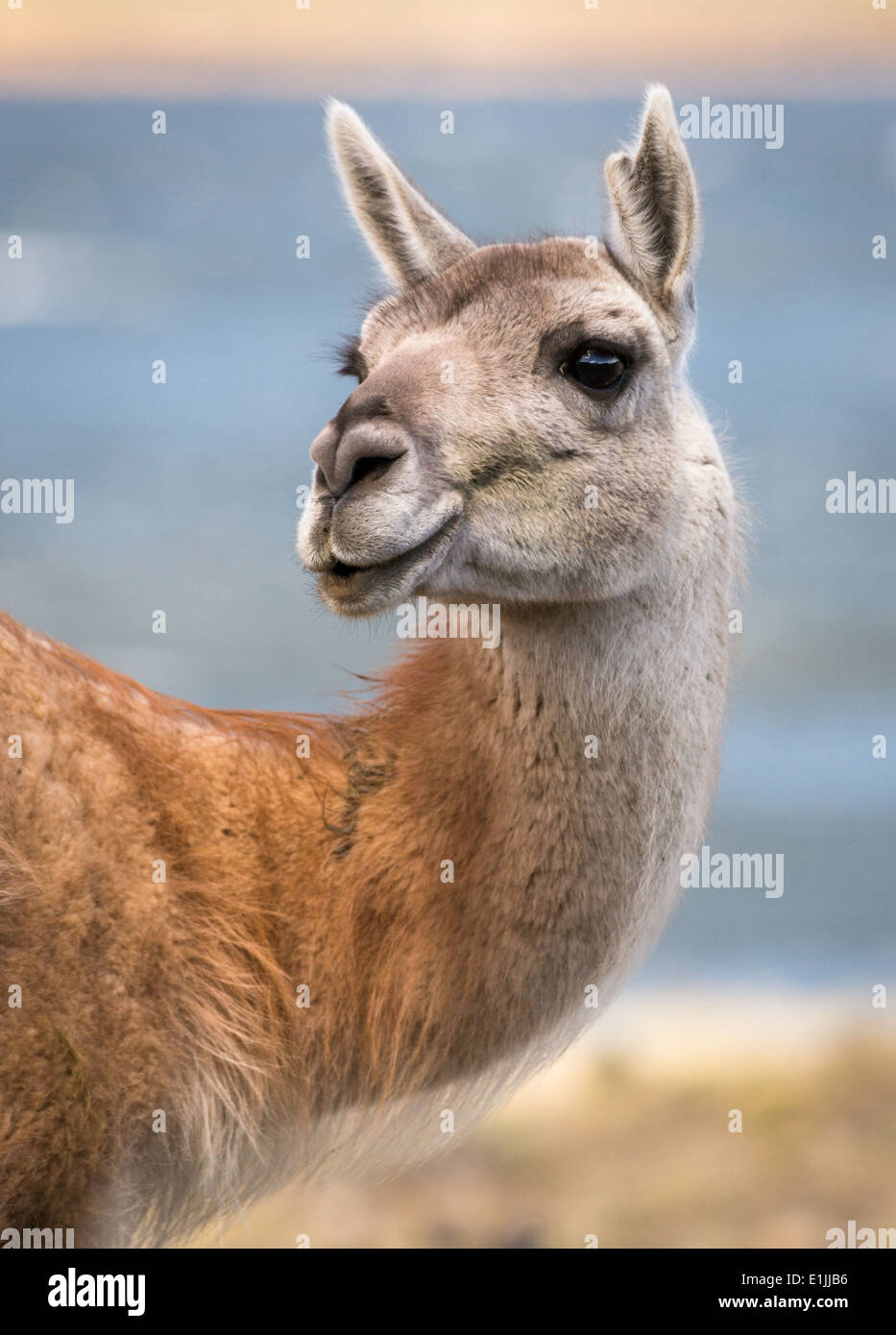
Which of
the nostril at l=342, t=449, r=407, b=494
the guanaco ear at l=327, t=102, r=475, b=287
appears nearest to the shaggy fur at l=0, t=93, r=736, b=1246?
the nostril at l=342, t=449, r=407, b=494

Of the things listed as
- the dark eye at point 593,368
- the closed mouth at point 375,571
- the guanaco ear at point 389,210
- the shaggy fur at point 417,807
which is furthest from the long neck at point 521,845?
the guanaco ear at point 389,210

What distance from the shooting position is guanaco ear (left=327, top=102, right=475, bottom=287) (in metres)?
4.51

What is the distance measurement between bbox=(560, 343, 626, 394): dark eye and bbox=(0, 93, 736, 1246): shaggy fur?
4 centimetres

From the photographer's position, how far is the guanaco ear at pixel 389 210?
4.51 metres

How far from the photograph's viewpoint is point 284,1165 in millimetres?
4262

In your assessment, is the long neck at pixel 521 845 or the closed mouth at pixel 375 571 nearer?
the closed mouth at pixel 375 571
